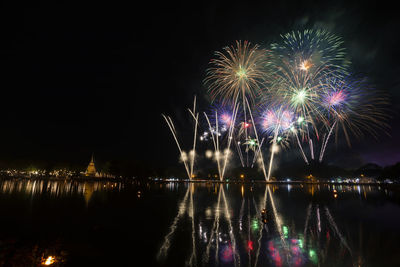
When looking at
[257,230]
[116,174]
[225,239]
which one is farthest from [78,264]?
[116,174]

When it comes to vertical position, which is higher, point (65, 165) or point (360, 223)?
point (65, 165)

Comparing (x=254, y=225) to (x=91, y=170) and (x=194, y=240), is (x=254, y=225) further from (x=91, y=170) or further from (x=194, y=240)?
(x=91, y=170)

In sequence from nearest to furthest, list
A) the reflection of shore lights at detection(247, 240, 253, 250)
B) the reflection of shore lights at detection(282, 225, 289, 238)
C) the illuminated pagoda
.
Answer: the reflection of shore lights at detection(247, 240, 253, 250)
the reflection of shore lights at detection(282, 225, 289, 238)
the illuminated pagoda

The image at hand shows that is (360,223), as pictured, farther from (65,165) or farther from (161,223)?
(65,165)

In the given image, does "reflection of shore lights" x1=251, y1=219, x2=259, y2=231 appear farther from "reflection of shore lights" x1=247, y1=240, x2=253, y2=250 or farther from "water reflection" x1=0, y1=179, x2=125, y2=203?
"water reflection" x1=0, y1=179, x2=125, y2=203

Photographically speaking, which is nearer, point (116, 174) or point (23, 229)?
point (23, 229)

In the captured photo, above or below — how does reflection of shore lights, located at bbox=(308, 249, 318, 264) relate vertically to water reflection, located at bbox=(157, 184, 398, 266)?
below

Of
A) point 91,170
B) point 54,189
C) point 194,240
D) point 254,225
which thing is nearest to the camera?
point 194,240

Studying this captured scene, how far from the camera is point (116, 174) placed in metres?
143

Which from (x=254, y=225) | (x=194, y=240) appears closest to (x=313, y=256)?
(x=194, y=240)

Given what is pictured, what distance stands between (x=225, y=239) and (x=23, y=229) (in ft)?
35.6

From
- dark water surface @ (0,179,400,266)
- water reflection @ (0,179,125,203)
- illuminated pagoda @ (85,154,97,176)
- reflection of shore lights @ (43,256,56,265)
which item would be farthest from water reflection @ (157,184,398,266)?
illuminated pagoda @ (85,154,97,176)

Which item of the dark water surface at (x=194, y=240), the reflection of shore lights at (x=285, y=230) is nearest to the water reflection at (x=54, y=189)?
the dark water surface at (x=194, y=240)

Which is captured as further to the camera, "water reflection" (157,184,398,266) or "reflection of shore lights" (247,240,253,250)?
"reflection of shore lights" (247,240,253,250)
